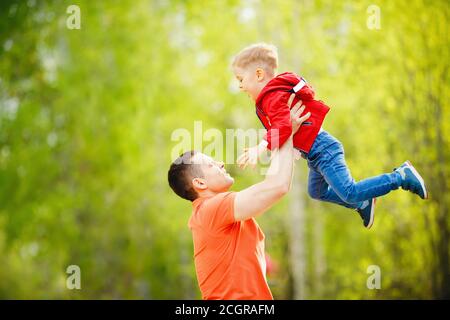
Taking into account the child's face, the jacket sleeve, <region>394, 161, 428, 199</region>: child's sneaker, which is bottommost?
<region>394, 161, 428, 199</region>: child's sneaker

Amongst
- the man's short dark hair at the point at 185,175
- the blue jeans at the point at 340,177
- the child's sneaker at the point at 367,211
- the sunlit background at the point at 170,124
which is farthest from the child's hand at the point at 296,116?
the sunlit background at the point at 170,124

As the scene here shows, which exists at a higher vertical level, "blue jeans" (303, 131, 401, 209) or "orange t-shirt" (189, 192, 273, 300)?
"blue jeans" (303, 131, 401, 209)

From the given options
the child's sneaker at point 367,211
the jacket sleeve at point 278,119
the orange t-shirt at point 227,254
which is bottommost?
the orange t-shirt at point 227,254

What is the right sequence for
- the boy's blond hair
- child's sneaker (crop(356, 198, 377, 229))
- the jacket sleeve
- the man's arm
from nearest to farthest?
the man's arm → the jacket sleeve → the boy's blond hair → child's sneaker (crop(356, 198, 377, 229))

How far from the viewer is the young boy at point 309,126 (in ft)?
9.87

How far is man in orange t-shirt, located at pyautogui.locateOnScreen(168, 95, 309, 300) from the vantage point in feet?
8.89

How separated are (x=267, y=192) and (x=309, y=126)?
0.54 metres

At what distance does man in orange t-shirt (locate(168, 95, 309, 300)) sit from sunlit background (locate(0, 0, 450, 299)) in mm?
7054

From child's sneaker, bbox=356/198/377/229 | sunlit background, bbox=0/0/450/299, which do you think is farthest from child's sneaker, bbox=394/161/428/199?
sunlit background, bbox=0/0/450/299

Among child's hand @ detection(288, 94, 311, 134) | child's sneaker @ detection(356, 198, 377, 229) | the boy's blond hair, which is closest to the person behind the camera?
child's hand @ detection(288, 94, 311, 134)

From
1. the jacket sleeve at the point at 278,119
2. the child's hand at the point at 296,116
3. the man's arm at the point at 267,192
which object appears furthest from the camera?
the child's hand at the point at 296,116

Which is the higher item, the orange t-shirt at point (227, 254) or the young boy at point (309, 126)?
the young boy at point (309, 126)

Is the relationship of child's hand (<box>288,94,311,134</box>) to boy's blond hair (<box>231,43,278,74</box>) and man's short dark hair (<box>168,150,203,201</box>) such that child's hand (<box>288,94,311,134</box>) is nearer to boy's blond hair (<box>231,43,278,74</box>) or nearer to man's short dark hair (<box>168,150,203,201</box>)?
boy's blond hair (<box>231,43,278,74</box>)

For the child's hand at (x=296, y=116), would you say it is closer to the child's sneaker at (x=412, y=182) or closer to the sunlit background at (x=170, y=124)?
the child's sneaker at (x=412, y=182)
